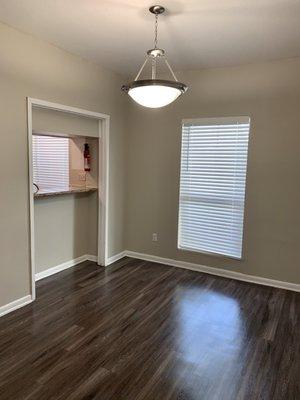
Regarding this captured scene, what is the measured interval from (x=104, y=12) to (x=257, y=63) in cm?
208

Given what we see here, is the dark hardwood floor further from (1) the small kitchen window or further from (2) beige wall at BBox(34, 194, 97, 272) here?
(1) the small kitchen window

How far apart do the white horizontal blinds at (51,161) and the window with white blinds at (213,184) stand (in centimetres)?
186

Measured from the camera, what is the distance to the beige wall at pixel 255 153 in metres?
3.64

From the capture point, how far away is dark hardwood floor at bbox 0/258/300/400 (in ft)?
7.00

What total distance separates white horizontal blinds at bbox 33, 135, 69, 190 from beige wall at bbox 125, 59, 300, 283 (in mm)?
1228

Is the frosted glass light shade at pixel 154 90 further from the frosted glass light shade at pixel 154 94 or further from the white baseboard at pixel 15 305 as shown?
the white baseboard at pixel 15 305

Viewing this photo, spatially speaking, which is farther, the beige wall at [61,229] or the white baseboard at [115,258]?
the white baseboard at [115,258]

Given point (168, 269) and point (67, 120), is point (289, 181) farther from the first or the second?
point (67, 120)

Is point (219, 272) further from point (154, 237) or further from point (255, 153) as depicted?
point (255, 153)

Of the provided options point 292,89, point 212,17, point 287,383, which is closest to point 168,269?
point 287,383

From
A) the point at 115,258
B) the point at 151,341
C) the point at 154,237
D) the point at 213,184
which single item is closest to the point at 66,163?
the point at 115,258

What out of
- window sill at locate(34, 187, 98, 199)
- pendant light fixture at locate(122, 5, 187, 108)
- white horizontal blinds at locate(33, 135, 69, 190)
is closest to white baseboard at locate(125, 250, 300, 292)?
window sill at locate(34, 187, 98, 199)

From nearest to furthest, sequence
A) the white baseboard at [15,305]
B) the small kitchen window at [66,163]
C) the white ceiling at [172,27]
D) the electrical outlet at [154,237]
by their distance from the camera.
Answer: the white ceiling at [172,27] < the white baseboard at [15,305] < the small kitchen window at [66,163] < the electrical outlet at [154,237]

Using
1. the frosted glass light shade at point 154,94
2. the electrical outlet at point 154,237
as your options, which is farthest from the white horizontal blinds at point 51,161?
the frosted glass light shade at point 154,94
